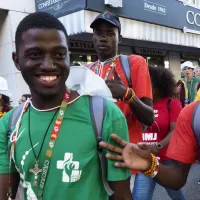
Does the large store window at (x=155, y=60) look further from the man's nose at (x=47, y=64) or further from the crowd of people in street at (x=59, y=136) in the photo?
the man's nose at (x=47, y=64)

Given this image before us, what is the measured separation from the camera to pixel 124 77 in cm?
215

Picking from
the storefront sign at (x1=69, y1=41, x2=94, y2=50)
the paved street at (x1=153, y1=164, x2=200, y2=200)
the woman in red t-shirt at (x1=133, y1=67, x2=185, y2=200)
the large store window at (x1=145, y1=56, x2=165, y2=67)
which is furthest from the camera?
the large store window at (x1=145, y1=56, x2=165, y2=67)

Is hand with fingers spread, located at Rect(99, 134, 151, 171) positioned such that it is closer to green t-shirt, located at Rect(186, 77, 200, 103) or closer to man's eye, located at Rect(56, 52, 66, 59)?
man's eye, located at Rect(56, 52, 66, 59)

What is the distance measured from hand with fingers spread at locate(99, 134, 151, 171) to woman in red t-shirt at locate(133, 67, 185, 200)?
1.25 meters

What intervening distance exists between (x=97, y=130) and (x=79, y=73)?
372 millimetres

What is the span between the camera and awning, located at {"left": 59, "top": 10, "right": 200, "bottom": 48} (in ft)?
21.0

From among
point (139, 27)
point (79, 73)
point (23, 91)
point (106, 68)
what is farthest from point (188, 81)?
point (79, 73)

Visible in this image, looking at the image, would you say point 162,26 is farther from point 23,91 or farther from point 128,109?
point 128,109

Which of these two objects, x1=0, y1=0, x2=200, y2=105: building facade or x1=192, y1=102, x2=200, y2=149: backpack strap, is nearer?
x1=192, y1=102, x2=200, y2=149: backpack strap

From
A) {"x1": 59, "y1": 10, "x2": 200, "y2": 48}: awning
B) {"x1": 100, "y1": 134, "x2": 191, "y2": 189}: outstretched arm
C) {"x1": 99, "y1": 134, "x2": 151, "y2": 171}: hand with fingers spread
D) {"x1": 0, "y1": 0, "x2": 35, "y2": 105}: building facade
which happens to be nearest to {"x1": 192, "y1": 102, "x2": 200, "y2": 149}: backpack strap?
{"x1": 100, "y1": 134, "x2": 191, "y2": 189}: outstretched arm

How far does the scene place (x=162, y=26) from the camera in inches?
342

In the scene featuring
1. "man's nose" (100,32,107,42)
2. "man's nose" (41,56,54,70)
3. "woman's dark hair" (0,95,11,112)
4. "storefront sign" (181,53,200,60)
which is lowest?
"woman's dark hair" (0,95,11,112)

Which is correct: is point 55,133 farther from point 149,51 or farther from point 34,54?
point 149,51

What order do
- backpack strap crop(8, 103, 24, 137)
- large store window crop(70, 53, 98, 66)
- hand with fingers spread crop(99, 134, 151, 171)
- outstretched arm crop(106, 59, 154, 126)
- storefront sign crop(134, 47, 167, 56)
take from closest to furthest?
hand with fingers spread crop(99, 134, 151, 171), backpack strap crop(8, 103, 24, 137), outstretched arm crop(106, 59, 154, 126), large store window crop(70, 53, 98, 66), storefront sign crop(134, 47, 167, 56)
